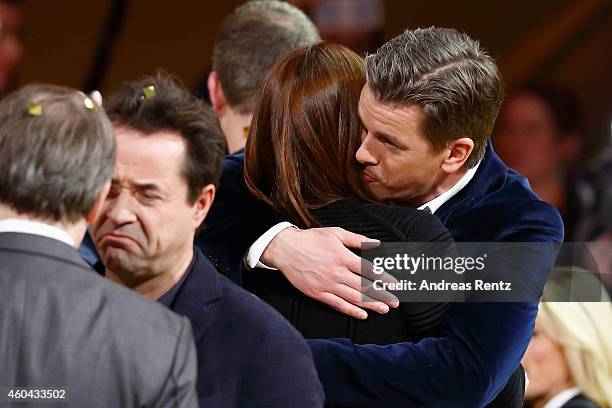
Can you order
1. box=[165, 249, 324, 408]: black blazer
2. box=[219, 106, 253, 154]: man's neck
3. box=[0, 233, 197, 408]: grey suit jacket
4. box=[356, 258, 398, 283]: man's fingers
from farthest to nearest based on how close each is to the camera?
box=[219, 106, 253, 154]: man's neck < box=[356, 258, 398, 283]: man's fingers < box=[165, 249, 324, 408]: black blazer < box=[0, 233, 197, 408]: grey suit jacket

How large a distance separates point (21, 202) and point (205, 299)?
35 cm

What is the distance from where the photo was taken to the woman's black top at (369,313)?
1807mm

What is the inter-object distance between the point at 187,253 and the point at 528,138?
9.76 feet

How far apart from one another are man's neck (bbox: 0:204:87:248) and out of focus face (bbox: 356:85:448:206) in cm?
56

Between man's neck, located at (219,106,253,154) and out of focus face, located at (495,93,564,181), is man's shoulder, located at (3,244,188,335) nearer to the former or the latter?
man's neck, located at (219,106,253,154)

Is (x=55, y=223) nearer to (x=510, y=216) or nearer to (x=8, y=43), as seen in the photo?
(x=510, y=216)

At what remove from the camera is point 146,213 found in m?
1.70

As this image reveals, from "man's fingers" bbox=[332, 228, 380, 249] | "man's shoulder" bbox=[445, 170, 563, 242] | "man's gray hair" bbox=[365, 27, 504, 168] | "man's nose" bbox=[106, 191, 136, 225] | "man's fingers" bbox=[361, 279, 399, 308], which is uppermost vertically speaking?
"man's gray hair" bbox=[365, 27, 504, 168]

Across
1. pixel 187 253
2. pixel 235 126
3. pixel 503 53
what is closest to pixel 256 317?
pixel 187 253

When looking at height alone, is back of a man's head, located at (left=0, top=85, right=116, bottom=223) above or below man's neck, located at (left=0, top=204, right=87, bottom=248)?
above

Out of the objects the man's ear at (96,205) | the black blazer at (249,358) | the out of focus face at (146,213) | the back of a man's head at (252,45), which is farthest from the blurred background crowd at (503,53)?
the man's ear at (96,205)

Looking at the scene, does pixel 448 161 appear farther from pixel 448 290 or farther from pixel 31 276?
pixel 31 276

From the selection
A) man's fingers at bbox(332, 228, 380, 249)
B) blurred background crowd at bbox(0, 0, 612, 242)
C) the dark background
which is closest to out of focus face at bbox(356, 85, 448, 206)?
man's fingers at bbox(332, 228, 380, 249)

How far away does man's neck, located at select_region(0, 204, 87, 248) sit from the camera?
1454 mm
